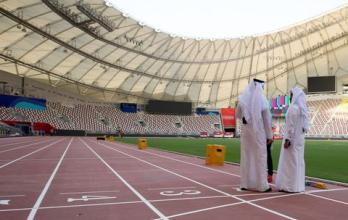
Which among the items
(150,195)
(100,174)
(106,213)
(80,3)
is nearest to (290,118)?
(150,195)

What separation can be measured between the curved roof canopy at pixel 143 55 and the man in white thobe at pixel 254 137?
32386mm

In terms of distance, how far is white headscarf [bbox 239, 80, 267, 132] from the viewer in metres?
9.59

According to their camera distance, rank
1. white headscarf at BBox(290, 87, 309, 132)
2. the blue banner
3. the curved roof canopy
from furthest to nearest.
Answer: the blue banner → the curved roof canopy → white headscarf at BBox(290, 87, 309, 132)

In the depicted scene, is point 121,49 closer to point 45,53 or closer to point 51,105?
point 45,53

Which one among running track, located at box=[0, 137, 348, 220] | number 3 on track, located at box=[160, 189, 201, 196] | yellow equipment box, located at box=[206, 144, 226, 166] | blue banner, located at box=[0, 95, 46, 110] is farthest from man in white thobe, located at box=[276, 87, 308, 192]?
blue banner, located at box=[0, 95, 46, 110]

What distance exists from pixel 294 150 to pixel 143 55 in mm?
54128

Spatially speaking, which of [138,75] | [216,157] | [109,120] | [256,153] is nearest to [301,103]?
[256,153]

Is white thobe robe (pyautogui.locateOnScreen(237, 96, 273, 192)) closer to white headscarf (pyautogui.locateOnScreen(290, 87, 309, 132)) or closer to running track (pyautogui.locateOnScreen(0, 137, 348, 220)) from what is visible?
running track (pyautogui.locateOnScreen(0, 137, 348, 220))

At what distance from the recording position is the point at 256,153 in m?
9.37

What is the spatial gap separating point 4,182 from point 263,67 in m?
66.3

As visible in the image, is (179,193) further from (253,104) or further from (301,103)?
(301,103)

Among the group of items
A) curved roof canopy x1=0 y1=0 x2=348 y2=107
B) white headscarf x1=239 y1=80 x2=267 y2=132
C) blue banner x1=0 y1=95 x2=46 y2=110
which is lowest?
white headscarf x1=239 y1=80 x2=267 y2=132

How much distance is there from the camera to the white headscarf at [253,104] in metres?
9.59

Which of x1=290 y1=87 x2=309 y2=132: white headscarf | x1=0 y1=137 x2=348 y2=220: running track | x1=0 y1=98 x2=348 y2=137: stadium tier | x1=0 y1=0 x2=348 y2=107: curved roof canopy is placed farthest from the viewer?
x1=0 y1=98 x2=348 y2=137: stadium tier
